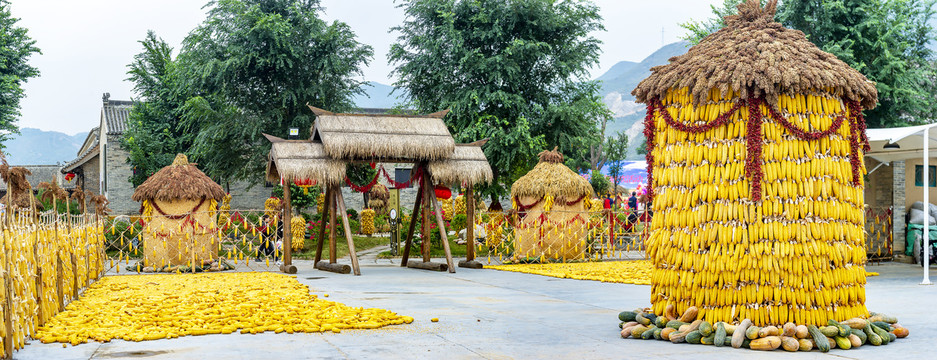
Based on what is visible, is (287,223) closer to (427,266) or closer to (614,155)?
(427,266)

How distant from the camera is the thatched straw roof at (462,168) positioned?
16.5 m

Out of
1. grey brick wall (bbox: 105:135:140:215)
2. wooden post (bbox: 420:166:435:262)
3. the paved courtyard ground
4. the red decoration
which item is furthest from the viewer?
grey brick wall (bbox: 105:135:140:215)

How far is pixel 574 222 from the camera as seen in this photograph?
61.0 ft

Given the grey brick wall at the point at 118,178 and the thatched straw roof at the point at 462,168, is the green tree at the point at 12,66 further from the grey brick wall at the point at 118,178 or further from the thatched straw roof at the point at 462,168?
the thatched straw roof at the point at 462,168

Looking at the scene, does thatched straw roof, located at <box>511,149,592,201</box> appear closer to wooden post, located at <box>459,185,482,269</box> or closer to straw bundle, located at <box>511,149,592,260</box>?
straw bundle, located at <box>511,149,592,260</box>

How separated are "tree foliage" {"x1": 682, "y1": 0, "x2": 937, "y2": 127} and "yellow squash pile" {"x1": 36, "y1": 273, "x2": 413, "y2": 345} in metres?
16.4

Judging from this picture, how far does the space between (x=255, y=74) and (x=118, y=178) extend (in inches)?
486

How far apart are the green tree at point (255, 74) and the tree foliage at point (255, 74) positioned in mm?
35

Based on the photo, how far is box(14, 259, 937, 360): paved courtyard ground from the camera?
654 centimetres

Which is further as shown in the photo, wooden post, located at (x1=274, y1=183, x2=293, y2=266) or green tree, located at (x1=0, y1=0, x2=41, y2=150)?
green tree, located at (x1=0, y1=0, x2=41, y2=150)

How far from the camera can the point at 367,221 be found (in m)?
29.7

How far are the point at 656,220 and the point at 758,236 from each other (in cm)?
108

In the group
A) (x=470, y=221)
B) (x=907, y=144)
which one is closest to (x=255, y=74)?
(x=470, y=221)

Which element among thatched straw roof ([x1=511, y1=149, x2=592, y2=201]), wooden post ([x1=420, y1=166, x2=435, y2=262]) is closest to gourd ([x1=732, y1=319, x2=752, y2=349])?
wooden post ([x1=420, y1=166, x2=435, y2=262])
